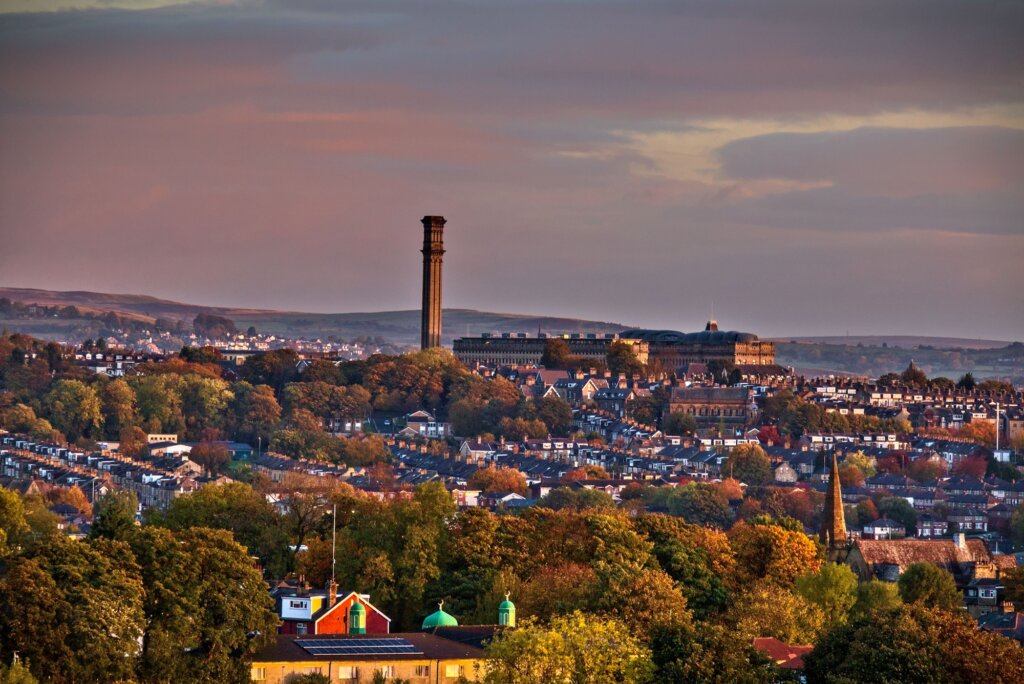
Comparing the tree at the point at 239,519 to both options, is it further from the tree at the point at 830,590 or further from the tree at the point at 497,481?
the tree at the point at 497,481

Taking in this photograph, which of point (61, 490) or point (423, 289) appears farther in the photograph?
point (423, 289)

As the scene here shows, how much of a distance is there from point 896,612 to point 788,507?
6695 cm

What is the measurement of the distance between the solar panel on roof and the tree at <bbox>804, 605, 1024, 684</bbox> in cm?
841

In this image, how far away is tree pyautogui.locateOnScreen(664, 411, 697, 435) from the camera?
6353 inches

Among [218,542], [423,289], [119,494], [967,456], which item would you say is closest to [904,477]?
[967,456]

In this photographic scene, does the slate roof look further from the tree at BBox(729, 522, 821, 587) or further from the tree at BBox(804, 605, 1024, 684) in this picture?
the tree at BBox(729, 522, 821, 587)

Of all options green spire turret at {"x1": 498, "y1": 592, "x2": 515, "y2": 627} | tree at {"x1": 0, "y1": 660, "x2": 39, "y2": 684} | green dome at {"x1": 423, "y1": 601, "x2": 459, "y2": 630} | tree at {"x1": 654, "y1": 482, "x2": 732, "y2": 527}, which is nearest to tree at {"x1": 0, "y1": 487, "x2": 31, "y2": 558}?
green dome at {"x1": 423, "y1": 601, "x2": 459, "y2": 630}

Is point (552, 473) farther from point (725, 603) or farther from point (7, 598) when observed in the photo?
point (7, 598)

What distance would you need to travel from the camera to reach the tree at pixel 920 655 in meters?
44.7

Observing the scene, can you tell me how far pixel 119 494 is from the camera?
111m

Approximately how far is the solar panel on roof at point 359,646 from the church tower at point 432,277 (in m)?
140

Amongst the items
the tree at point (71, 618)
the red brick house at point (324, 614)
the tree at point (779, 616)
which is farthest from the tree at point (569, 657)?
the red brick house at point (324, 614)

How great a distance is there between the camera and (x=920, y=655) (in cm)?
4522

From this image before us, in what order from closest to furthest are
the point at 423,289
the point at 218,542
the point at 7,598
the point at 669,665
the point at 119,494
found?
1. the point at 669,665
2. the point at 7,598
3. the point at 218,542
4. the point at 119,494
5. the point at 423,289
